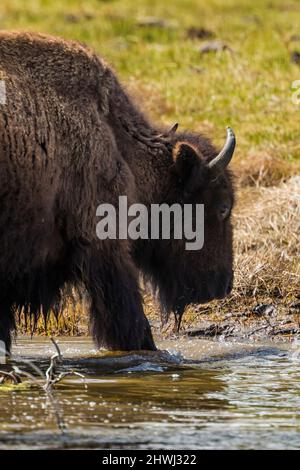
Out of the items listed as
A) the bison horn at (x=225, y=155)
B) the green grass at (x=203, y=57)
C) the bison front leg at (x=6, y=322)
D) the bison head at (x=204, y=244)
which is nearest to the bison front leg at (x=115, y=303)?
the bison front leg at (x=6, y=322)

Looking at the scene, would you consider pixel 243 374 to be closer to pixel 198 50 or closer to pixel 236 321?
pixel 236 321

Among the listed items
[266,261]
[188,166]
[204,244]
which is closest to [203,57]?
[266,261]

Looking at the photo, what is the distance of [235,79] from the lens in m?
15.8

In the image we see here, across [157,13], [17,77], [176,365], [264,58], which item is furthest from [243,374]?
[157,13]

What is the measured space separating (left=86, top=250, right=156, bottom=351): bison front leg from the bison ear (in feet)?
2.73

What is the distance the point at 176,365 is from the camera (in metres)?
8.83

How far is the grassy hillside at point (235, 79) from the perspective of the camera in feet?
36.2

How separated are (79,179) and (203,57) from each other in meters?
8.98

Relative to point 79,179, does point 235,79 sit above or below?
above

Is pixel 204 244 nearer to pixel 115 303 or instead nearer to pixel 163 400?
pixel 115 303

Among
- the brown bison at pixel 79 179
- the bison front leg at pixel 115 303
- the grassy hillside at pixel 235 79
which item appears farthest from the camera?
the grassy hillside at pixel 235 79

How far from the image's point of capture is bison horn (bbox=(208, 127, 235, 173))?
9266 mm

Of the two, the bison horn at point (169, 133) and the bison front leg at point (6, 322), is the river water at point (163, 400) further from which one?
the bison horn at point (169, 133)

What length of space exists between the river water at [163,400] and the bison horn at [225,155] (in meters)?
1.31
